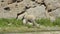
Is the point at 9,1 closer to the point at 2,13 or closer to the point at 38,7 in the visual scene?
the point at 2,13

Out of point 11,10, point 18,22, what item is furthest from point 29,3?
point 18,22

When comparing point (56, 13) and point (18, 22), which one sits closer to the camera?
point (18, 22)

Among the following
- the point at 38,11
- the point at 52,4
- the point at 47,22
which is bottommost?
the point at 47,22

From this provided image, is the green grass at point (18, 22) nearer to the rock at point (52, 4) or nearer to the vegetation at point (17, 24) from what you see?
the vegetation at point (17, 24)

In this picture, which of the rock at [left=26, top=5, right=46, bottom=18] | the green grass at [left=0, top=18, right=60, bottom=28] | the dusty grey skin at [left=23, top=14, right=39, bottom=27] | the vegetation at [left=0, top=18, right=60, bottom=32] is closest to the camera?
the vegetation at [left=0, top=18, right=60, bottom=32]

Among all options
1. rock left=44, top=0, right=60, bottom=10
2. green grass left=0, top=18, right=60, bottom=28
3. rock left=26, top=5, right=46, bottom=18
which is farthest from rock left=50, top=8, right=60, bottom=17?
green grass left=0, top=18, right=60, bottom=28

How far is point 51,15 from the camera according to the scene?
18.9 feet

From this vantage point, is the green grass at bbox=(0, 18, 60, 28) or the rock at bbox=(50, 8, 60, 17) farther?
the rock at bbox=(50, 8, 60, 17)

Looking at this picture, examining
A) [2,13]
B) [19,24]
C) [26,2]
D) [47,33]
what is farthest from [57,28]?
[2,13]

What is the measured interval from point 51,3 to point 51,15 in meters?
0.31

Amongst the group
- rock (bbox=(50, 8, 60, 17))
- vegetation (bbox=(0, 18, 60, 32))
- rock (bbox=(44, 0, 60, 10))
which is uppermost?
rock (bbox=(44, 0, 60, 10))

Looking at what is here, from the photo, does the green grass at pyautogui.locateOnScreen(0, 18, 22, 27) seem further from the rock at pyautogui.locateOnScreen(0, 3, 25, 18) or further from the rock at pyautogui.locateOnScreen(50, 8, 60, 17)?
the rock at pyautogui.locateOnScreen(50, 8, 60, 17)

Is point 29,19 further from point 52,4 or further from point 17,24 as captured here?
point 52,4

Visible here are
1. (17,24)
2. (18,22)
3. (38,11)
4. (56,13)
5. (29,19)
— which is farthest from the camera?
(56,13)
